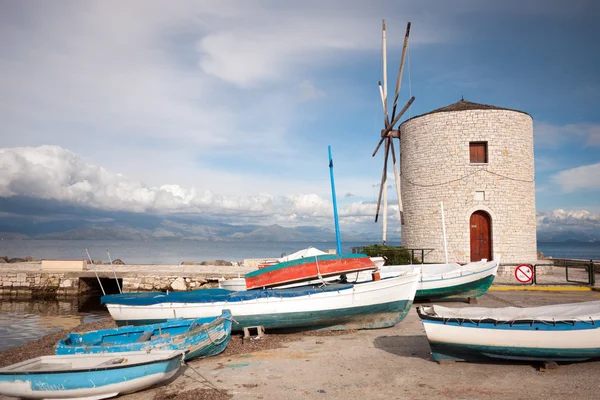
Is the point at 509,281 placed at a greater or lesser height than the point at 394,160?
lesser

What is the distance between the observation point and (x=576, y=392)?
5.46 m

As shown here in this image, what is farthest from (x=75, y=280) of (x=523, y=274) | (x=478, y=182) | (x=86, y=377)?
(x=523, y=274)

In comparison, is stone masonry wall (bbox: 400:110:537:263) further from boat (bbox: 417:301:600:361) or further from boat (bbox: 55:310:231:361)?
boat (bbox: 55:310:231:361)

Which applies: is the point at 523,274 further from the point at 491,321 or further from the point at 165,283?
the point at 165,283

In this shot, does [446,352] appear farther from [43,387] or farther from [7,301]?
[7,301]

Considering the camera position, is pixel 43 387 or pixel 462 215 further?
pixel 462 215

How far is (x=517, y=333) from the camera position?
629 cm

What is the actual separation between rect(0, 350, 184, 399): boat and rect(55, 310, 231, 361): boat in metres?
0.54

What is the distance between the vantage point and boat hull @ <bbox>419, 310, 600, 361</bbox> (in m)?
6.11

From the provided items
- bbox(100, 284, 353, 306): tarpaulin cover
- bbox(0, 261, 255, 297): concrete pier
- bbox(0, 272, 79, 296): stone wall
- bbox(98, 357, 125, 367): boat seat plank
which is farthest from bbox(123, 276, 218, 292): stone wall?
bbox(98, 357, 125, 367): boat seat plank

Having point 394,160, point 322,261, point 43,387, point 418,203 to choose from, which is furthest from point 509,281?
point 43,387

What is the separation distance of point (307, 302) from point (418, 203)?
12092 mm

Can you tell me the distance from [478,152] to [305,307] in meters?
13.5

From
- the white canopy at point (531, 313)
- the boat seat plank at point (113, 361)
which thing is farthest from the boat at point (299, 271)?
the boat seat plank at point (113, 361)
